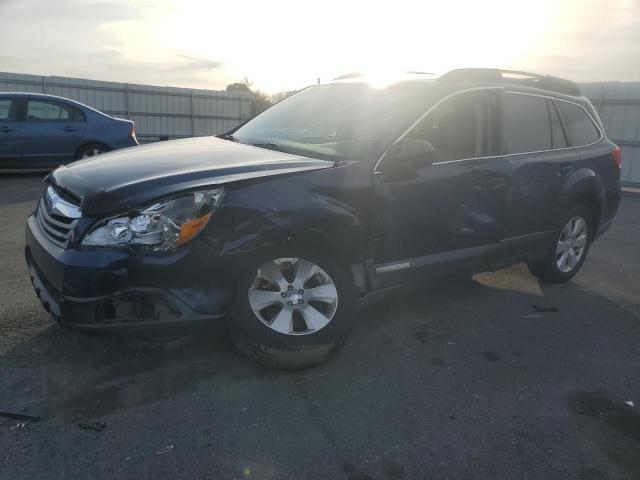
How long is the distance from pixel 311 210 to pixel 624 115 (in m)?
12.8

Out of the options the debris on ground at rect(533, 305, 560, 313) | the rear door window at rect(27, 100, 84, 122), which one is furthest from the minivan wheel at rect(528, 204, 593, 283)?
the rear door window at rect(27, 100, 84, 122)

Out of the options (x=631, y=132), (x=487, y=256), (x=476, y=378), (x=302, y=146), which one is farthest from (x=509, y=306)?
(x=631, y=132)

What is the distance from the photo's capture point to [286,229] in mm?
3000

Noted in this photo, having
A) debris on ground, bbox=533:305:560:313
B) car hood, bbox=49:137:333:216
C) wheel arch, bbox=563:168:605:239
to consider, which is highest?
car hood, bbox=49:137:333:216

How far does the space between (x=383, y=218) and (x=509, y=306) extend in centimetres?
172

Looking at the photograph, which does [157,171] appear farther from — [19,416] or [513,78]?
[513,78]

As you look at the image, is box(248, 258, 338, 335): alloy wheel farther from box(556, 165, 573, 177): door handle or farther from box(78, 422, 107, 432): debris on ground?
box(556, 165, 573, 177): door handle

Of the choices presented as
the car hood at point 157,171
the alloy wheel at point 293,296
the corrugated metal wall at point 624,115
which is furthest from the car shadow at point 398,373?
the corrugated metal wall at point 624,115

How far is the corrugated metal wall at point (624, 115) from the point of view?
13.0 m

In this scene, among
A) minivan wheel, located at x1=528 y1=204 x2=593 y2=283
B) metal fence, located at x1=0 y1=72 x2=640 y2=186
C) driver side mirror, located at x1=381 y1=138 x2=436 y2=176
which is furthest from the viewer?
metal fence, located at x1=0 y1=72 x2=640 y2=186

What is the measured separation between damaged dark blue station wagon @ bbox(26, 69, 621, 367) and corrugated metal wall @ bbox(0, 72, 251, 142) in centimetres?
1545

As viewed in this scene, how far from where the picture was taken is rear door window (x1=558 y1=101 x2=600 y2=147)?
4.83 m

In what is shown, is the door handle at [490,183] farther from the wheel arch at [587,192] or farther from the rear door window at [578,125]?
the rear door window at [578,125]

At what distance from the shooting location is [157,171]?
3000 millimetres
